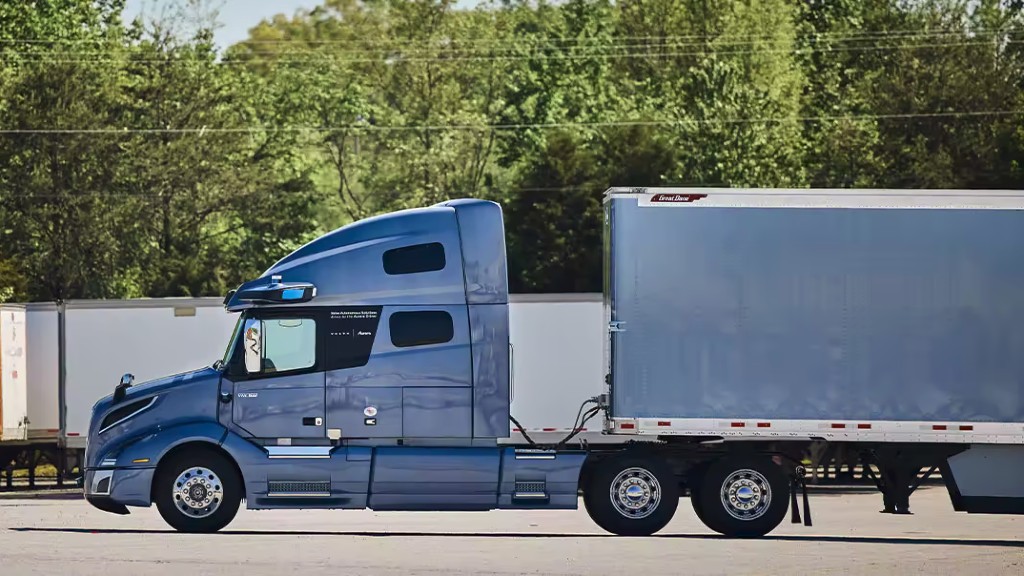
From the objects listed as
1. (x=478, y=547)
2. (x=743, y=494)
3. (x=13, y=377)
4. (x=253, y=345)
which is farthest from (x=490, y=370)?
(x=13, y=377)

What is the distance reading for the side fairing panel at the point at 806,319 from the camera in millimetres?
20016

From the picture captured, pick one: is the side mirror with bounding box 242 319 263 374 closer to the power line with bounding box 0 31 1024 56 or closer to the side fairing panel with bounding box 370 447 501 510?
the side fairing panel with bounding box 370 447 501 510

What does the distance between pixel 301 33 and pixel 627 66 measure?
5006cm

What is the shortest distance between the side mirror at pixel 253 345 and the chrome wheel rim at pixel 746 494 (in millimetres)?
5510

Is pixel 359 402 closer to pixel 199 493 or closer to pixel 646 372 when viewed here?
pixel 199 493

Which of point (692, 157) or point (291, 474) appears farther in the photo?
point (692, 157)

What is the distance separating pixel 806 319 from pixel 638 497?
109 inches

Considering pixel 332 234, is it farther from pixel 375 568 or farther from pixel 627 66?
pixel 627 66

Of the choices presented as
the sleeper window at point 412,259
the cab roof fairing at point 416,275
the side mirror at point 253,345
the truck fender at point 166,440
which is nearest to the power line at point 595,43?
the cab roof fairing at point 416,275

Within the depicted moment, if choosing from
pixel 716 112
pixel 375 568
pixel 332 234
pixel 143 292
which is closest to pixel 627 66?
pixel 716 112

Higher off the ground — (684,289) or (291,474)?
(684,289)

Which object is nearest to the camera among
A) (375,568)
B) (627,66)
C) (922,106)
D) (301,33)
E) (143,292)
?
(375,568)

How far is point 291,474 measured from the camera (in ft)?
66.5

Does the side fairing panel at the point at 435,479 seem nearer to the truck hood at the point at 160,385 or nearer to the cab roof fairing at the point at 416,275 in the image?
the cab roof fairing at the point at 416,275
